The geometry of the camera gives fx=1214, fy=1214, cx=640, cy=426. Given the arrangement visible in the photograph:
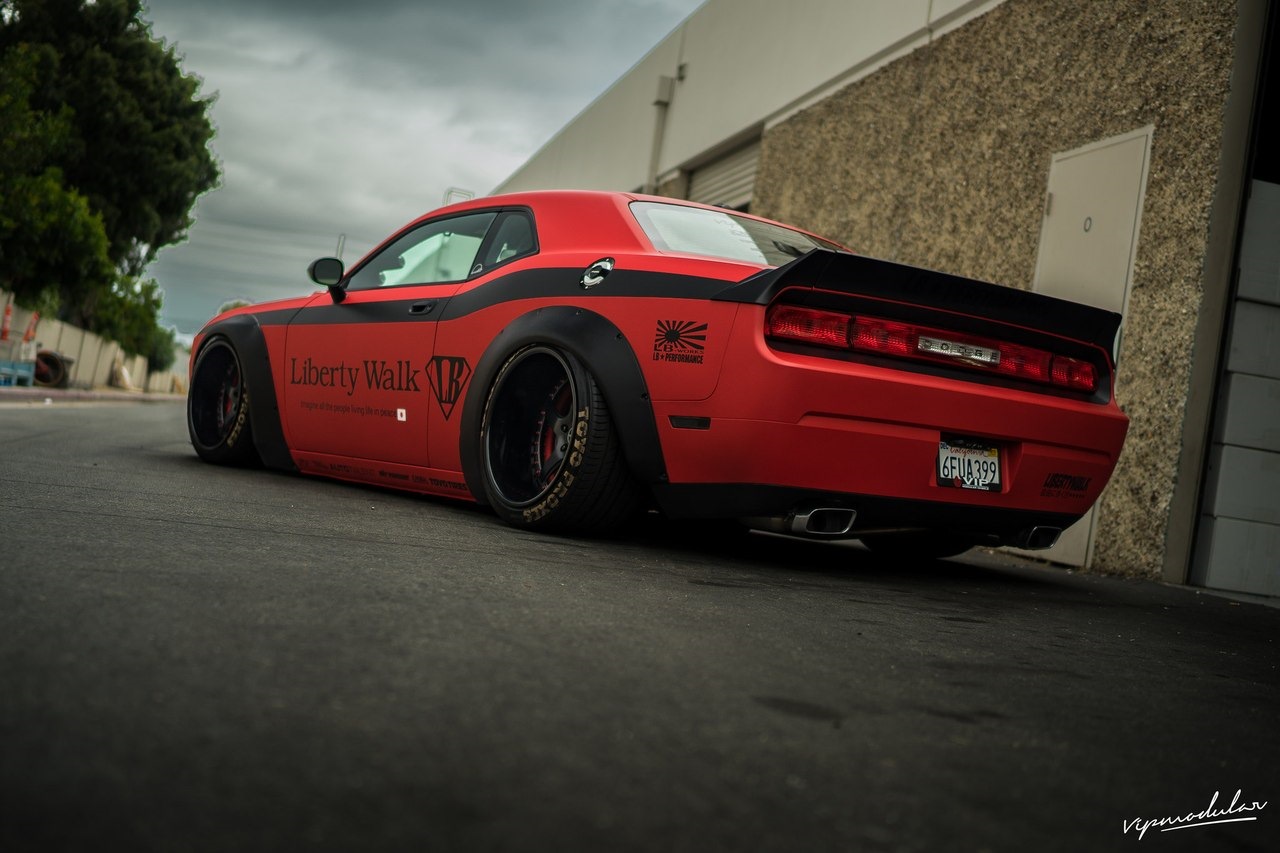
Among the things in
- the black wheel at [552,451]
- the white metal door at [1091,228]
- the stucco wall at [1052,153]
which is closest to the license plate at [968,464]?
the black wheel at [552,451]

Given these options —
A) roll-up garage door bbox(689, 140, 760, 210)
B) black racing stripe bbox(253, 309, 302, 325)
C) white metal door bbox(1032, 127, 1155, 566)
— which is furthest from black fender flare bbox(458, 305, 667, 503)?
roll-up garage door bbox(689, 140, 760, 210)

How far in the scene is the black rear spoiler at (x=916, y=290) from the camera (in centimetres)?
374

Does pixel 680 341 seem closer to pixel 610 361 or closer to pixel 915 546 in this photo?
pixel 610 361

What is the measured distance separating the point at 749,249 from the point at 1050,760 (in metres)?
2.76

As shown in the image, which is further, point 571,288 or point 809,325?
point 571,288

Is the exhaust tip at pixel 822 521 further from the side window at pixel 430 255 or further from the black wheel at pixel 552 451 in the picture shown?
the side window at pixel 430 255

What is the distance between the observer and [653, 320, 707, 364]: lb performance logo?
385 centimetres

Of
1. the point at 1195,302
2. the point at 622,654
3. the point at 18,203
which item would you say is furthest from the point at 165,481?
the point at 18,203

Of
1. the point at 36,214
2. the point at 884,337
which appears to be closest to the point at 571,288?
the point at 884,337

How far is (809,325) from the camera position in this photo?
3.81 meters

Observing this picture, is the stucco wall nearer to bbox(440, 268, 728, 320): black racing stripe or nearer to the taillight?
the taillight

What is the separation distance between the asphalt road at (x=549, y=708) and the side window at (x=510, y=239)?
1570mm

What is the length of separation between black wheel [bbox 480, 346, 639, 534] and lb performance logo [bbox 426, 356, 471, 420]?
27 centimetres

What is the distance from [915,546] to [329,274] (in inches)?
119
